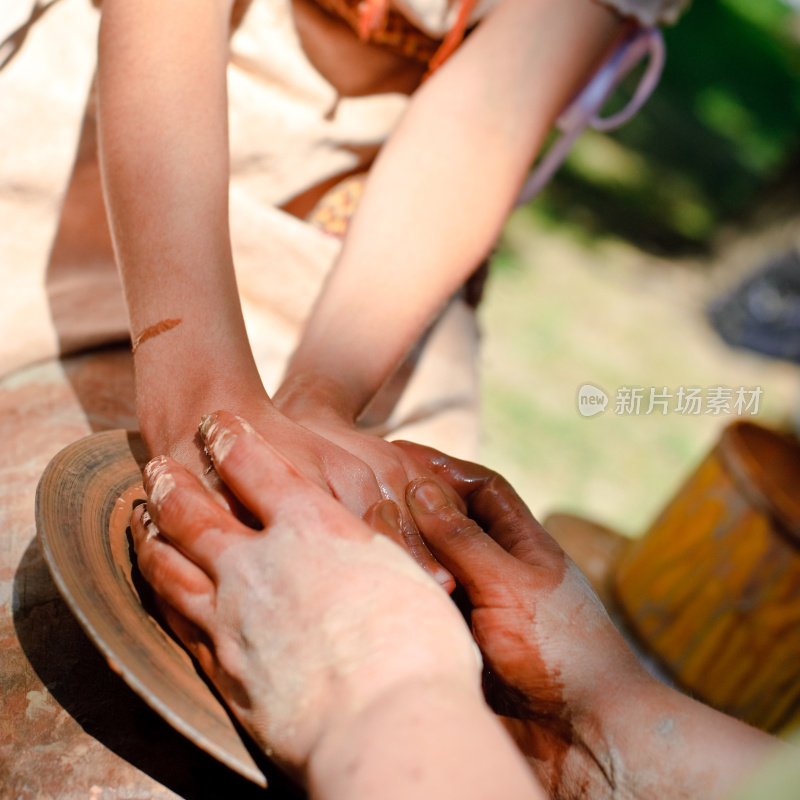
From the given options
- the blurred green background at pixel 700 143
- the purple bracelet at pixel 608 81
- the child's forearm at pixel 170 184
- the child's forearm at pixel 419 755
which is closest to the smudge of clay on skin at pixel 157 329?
the child's forearm at pixel 170 184

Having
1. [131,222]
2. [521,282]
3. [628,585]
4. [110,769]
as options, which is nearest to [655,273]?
[521,282]

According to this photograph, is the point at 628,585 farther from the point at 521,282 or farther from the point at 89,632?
the point at 521,282

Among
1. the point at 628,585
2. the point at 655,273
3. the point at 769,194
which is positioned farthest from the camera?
the point at 655,273

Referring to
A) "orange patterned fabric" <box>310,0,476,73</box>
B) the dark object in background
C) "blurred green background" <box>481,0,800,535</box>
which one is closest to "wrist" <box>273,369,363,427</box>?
"orange patterned fabric" <box>310,0,476,73</box>

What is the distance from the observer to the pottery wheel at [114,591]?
71 centimetres

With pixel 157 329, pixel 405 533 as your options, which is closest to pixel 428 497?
pixel 405 533

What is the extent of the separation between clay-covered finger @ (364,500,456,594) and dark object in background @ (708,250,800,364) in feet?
15.9

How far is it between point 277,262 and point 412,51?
494 mm

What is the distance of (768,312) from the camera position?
16.9 ft

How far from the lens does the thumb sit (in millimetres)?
919

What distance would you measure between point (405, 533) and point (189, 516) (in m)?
0.28

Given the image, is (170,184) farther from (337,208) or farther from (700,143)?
(700,143)

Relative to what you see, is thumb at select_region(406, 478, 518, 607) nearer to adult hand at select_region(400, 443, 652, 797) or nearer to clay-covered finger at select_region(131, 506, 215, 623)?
adult hand at select_region(400, 443, 652, 797)

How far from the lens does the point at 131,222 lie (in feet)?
3.65
